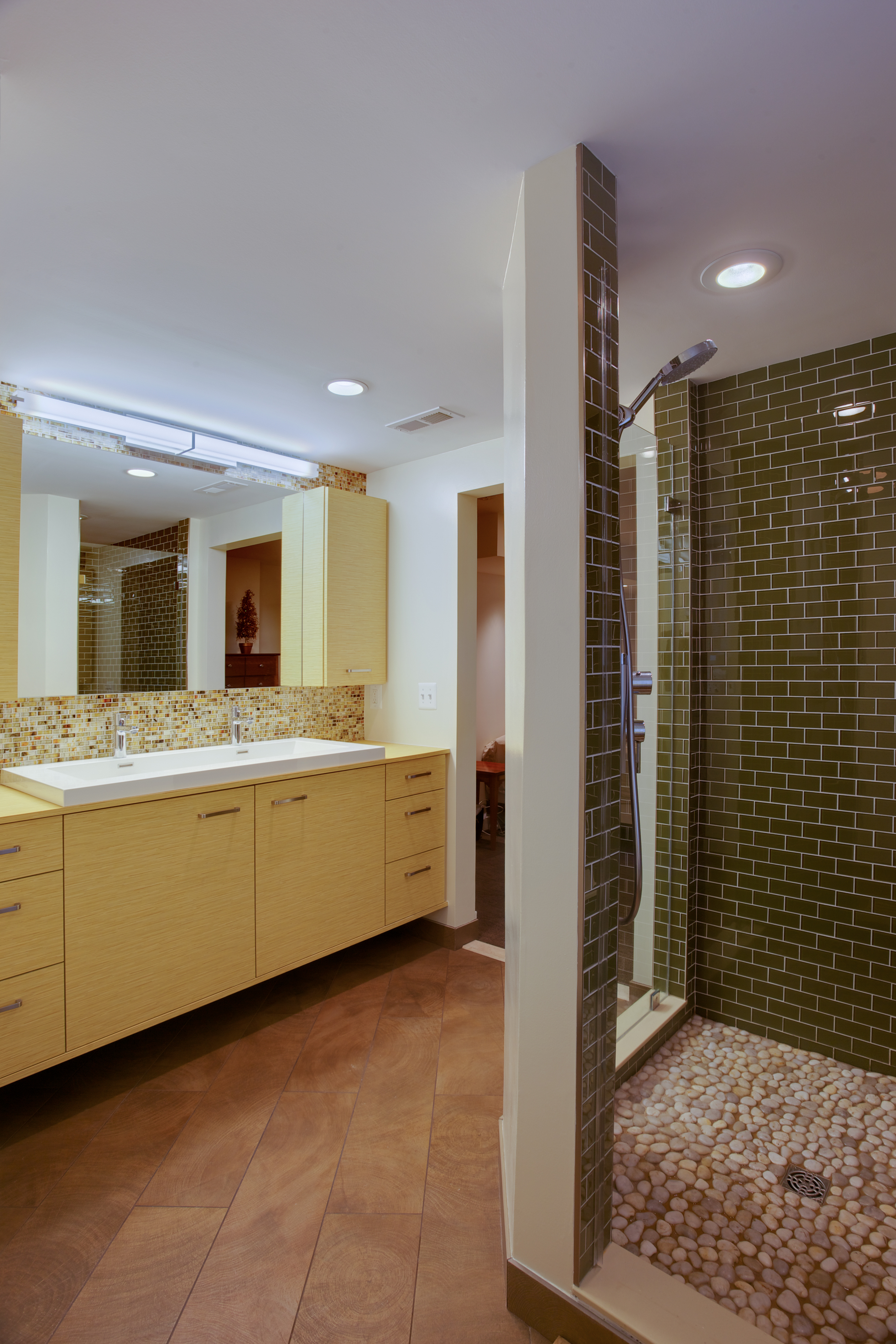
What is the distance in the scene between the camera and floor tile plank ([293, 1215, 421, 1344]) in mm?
1362

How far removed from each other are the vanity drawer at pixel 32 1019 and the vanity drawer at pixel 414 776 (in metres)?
1.40

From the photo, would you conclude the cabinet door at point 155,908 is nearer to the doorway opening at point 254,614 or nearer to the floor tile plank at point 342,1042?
the floor tile plank at point 342,1042

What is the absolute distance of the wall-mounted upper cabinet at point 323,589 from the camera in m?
3.23

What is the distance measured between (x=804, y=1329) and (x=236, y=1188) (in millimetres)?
1290

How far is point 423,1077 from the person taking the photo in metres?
2.21

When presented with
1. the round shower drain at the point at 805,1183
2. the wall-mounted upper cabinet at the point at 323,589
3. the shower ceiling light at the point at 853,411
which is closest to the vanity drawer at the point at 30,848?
the wall-mounted upper cabinet at the point at 323,589

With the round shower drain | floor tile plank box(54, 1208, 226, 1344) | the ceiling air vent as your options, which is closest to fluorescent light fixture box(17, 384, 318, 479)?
the ceiling air vent

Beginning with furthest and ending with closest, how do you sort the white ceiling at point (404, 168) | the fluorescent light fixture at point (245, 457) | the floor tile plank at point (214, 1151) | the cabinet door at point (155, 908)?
the fluorescent light fixture at point (245, 457)
the cabinet door at point (155, 908)
the floor tile plank at point (214, 1151)
the white ceiling at point (404, 168)

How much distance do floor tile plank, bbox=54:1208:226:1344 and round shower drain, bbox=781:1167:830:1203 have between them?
142cm

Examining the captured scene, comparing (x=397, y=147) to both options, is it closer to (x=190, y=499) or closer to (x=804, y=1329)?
(x=190, y=499)

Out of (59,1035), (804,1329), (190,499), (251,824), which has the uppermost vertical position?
(190,499)

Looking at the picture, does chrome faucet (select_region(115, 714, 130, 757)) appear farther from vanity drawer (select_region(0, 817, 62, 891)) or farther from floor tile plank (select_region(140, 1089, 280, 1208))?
floor tile plank (select_region(140, 1089, 280, 1208))

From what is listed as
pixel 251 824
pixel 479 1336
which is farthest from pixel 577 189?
pixel 479 1336

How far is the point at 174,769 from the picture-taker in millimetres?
2836
